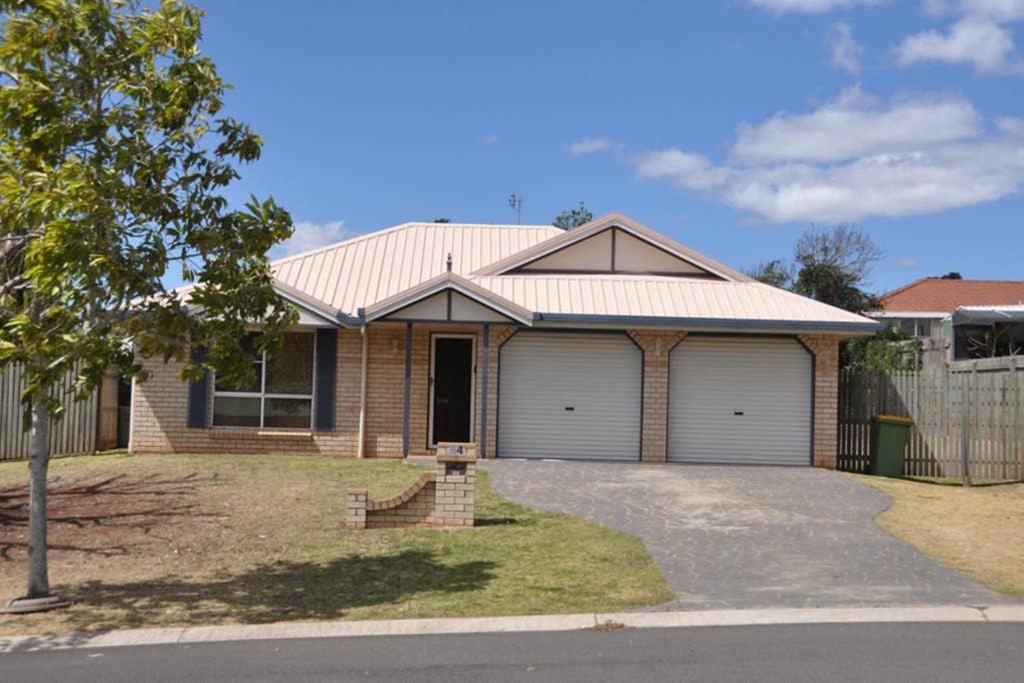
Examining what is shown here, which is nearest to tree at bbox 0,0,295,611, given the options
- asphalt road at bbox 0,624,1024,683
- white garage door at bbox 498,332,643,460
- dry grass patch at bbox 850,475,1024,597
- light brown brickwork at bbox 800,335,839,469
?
asphalt road at bbox 0,624,1024,683

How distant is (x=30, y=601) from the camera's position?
325 inches

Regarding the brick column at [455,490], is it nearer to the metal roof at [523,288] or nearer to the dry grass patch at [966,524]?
the dry grass patch at [966,524]

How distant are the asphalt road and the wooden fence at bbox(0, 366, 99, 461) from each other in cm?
1185

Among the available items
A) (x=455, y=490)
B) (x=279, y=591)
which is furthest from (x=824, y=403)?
(x=279, y=591)

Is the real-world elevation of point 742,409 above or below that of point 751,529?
above

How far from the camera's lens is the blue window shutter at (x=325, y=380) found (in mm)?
17422

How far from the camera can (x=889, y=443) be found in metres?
17.5

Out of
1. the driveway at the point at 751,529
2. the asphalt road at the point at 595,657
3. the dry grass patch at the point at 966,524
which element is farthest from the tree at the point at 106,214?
the dry grass patch at the point at 966,524

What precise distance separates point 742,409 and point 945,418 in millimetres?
3507

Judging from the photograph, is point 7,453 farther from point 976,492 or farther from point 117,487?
point 976,492

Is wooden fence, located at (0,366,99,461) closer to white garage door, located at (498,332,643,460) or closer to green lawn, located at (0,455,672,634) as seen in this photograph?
green lawn, located at (0,455,672,634)

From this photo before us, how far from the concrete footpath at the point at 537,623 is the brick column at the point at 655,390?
31.7 feet

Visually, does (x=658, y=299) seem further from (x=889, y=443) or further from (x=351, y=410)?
(x=351, y=410)

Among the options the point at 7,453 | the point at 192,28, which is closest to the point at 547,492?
the point at 192,28
